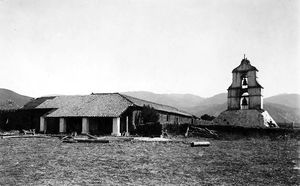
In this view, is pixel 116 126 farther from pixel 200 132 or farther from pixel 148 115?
pixel 200 132

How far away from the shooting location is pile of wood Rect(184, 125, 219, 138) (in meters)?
27.3

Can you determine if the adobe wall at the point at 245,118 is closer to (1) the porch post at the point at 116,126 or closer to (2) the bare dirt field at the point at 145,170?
(1) the porch post at the point at 116,126

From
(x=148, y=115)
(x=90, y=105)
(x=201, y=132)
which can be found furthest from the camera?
(x=90, y=105)

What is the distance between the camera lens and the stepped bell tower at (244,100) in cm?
3366

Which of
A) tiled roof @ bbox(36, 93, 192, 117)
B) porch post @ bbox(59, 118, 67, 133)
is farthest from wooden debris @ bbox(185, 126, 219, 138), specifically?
porch post @ bbox(59, 118, 67, 133)

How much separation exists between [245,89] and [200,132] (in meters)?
10.5

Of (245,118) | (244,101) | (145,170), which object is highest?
(244,101)

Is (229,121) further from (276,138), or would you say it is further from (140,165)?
(140,165)

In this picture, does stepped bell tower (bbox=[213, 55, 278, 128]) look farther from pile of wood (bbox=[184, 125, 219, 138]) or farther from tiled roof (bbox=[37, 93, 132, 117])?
tiled roof (bbox=[37, 93, 132, 117])

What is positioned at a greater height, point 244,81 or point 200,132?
point 244,81

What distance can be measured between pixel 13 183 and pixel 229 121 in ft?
95.3

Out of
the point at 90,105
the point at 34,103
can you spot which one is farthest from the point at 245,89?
the point at 34,103

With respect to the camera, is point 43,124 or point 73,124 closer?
point 73,124

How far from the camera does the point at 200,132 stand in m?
28.4
